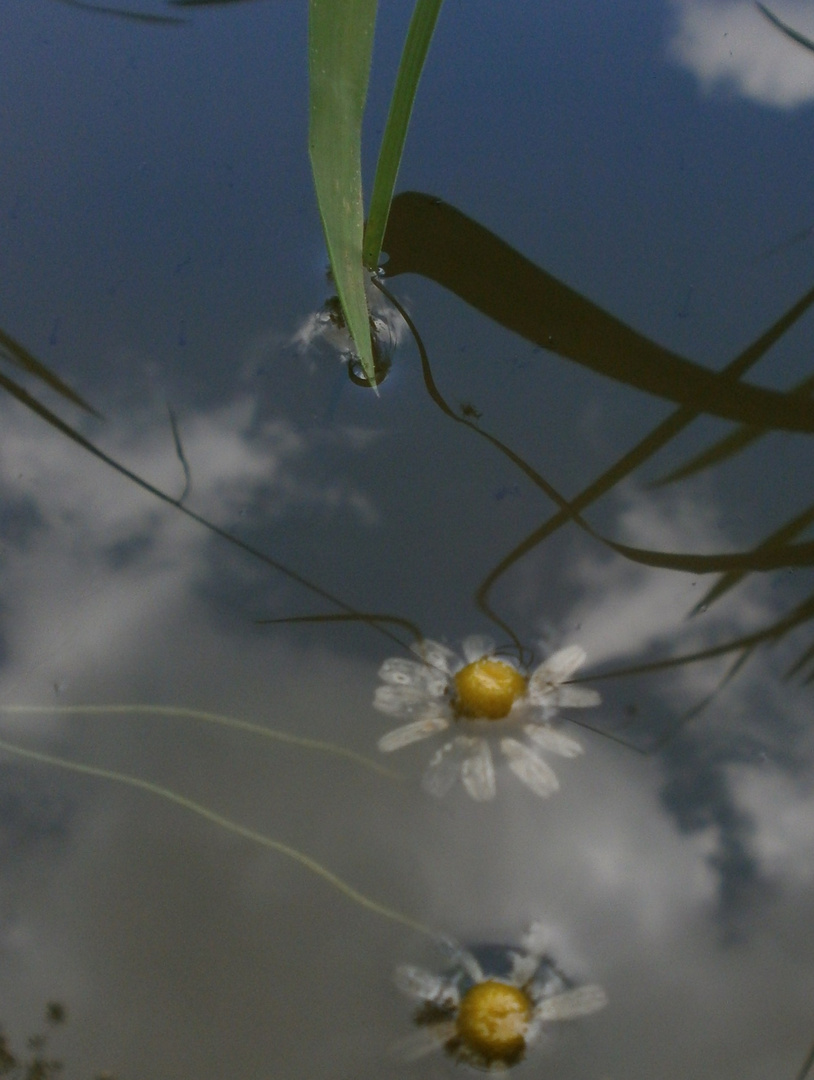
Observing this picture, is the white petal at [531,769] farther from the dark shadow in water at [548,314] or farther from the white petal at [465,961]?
the dark shadow in water at [548,314]

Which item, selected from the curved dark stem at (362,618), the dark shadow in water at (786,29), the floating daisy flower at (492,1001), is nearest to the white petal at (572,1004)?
the floating daisy flower at (492,1001)

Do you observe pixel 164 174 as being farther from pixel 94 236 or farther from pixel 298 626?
pixel 298 626

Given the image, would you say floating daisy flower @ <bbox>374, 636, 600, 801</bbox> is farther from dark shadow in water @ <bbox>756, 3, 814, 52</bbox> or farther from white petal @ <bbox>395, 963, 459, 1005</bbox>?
dark shadow in water @ <bbox>756, 3, 814, 52</bbox>

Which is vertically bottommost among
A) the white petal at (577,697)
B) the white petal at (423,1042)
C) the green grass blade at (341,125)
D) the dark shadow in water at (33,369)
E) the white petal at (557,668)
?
the white petal at (423,1042)

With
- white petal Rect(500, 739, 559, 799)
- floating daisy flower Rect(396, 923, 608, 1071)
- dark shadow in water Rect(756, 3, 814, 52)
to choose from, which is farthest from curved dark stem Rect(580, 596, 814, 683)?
dark shadow in water Rect(756, 3, 814, 52)

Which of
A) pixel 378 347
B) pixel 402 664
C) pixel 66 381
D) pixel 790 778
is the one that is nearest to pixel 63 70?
pixel 66 381

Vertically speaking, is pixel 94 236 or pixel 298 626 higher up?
pixel 94 236
